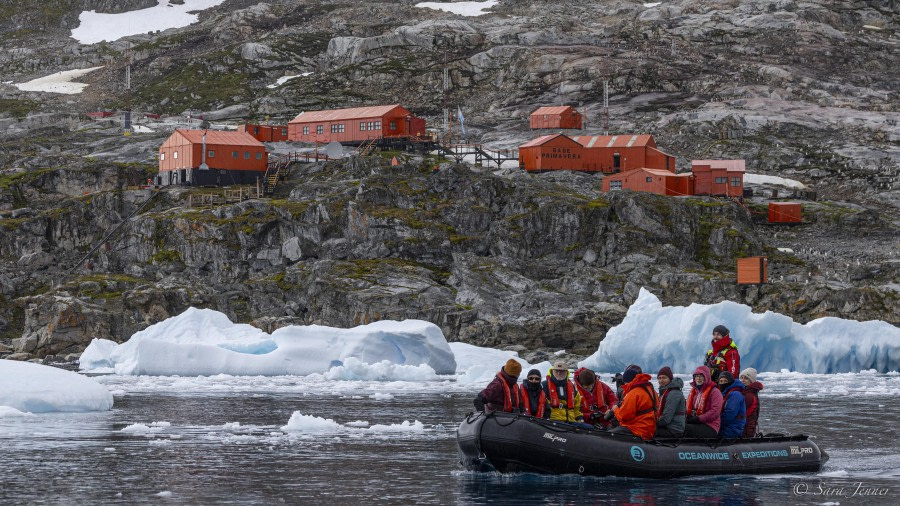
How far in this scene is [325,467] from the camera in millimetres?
29500

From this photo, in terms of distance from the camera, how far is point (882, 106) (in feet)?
489

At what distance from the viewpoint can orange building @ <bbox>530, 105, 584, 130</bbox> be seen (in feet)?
444

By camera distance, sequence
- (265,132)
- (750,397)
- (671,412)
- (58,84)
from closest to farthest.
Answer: (671,412) < (750,397) < (265,132) < (58,84)

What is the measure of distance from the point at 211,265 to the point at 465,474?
2914 inches

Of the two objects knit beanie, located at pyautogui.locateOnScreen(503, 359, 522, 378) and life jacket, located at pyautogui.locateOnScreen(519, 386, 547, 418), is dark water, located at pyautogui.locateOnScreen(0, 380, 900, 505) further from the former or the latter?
knit beanie, located at pyautogui.locateOnScreen(503, 359, 522, 378)

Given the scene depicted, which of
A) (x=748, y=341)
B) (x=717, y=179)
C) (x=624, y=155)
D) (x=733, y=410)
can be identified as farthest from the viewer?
(x=624, y=155)

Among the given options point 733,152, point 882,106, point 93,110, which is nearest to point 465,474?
point 733,152

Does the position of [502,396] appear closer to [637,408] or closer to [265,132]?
[637,408]

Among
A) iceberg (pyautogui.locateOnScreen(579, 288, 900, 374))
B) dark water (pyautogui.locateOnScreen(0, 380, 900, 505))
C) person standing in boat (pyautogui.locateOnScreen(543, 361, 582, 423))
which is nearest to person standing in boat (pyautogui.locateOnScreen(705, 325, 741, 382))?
dark water (pyautogui.locateOnScreen(0, 380, 900, 505))

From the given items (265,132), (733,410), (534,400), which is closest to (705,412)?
(733,410)

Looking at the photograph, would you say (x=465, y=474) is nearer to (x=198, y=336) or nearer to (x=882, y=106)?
(x=198, y=336)

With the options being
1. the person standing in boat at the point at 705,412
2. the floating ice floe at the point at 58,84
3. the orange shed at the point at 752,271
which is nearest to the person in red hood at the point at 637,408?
the person standing in boat at the point at 705,412

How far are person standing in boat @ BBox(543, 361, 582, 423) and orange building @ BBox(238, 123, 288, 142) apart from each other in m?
99.7

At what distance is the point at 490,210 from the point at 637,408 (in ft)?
249
